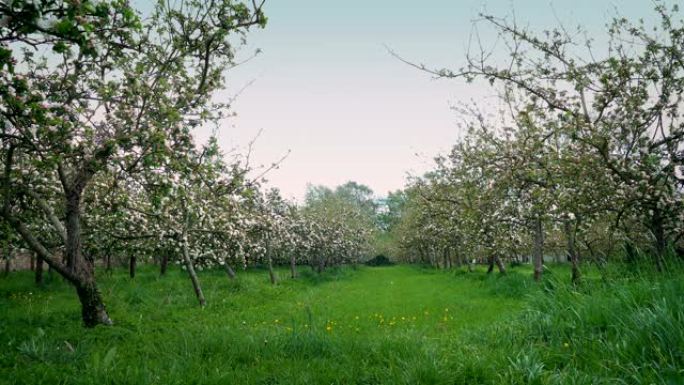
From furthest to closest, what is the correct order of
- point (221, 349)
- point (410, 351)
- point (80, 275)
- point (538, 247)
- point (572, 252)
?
point (538, 247) → point (572, 252) → point (80, 275) → point (221, 349) → point (410, 351)

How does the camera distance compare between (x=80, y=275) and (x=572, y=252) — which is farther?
(x=572, y=252)

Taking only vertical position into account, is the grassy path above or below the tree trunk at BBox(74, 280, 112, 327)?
below

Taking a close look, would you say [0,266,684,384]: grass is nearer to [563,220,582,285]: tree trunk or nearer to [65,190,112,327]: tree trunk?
[65,190,112,327]: tree trunk

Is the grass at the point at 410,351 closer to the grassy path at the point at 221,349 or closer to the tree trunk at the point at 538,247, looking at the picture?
the grassy path at the point at 221,349

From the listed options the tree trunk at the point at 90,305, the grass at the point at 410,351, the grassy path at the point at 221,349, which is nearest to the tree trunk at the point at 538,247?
the grassy path at the point at 221,349

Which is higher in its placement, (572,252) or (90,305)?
(572,252)

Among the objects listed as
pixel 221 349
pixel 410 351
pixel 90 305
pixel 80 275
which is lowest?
pixel 410 351

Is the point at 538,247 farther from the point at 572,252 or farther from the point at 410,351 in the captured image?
the point at 410,351

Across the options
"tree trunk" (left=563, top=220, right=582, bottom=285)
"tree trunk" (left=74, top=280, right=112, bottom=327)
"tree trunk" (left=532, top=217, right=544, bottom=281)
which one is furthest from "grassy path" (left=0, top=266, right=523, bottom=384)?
"tree trunk" (left=532, top=217, right=544, bottom=281)

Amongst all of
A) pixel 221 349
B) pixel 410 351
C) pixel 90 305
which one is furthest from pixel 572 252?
A: pixel 90 305

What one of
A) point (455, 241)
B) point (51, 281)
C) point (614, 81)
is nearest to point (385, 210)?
point (455, 241)

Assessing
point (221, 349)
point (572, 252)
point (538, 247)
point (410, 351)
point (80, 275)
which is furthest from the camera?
point (538, 247)

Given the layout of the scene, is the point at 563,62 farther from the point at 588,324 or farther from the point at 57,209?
the point at 57,209

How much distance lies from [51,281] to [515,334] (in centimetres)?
2177
